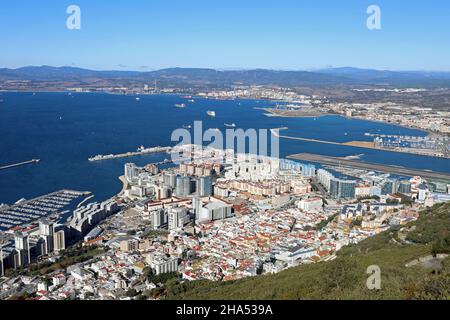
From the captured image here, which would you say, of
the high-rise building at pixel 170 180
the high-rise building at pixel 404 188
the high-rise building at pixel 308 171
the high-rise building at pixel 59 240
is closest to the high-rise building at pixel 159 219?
the high-rise building at pixel 59 240

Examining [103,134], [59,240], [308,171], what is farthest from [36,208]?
[103,134]

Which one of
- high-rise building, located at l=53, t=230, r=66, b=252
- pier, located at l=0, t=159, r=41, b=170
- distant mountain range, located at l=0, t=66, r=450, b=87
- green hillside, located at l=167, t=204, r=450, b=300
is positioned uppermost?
distant mountain range, located at l=0, t=66, r=450, b=87

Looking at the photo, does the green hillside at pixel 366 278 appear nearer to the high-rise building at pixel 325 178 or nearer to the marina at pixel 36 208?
the marina at pixel 36 208

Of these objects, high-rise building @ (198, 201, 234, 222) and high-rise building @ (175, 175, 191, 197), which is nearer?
high-rise building @ (198, 201, 234, 222)

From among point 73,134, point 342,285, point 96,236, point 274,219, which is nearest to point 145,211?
point 96,236

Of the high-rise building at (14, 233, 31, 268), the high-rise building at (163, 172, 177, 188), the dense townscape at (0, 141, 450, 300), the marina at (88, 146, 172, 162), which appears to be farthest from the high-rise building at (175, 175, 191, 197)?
the marina at (88, 146, 172, 162)

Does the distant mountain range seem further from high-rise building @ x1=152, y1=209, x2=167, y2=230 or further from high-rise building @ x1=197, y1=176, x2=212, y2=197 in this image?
high-rise building @ x1=152, y1=209, x2=167, y2=230
